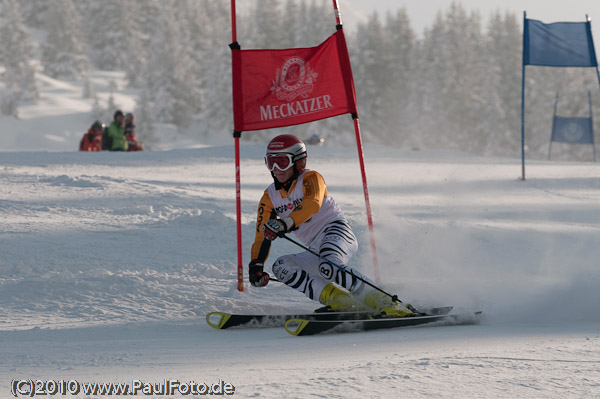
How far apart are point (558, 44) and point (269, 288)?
10.4 meters

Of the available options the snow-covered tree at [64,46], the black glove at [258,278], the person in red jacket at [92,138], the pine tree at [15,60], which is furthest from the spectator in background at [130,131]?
the snow-covered tree at [64,46]

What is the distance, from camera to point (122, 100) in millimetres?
62406

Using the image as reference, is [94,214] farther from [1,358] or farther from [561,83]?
[561,83]

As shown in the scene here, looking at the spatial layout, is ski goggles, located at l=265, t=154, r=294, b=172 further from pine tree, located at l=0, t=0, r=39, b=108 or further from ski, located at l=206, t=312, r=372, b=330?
pine tree, located at l=0, t=0, r=39, b=108

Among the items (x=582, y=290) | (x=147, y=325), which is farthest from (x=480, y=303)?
(x=147, y=325)

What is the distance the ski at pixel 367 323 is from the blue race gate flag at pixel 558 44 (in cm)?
1042

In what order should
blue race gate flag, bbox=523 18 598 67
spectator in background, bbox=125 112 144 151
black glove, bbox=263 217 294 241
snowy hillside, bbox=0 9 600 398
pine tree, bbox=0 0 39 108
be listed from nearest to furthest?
→ snowy hillside, bbox=0 9 600 398 < black glove, bbox=263 217 294 241 < blue race gate flag, bbox=523 18 598 67 < spectator in background, bbox=125 112 144 151 < pine tree, bbox=0 0 39 108

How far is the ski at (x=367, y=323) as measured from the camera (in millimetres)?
4609

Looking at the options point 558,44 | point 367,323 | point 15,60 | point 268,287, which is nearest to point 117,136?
point 558,44

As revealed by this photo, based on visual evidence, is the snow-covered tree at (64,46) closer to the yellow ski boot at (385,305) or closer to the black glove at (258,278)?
the black glove at (258,278)

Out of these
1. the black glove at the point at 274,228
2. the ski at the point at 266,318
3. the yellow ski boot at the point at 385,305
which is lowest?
the ski at the point at 266,318

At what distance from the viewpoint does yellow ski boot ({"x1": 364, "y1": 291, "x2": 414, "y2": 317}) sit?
5039 millimetres

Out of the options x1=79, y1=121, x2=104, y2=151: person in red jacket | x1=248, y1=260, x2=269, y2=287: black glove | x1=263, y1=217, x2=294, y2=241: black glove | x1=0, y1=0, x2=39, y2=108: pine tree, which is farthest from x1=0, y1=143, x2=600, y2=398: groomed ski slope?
x1=0, y1=0, x2=39, y2=108: pine tree

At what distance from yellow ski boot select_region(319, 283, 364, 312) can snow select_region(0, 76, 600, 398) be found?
1.75 feet
